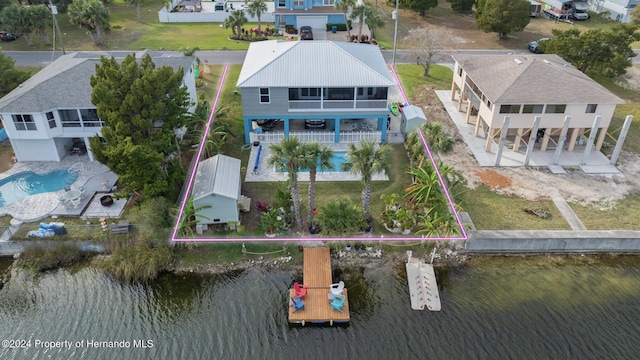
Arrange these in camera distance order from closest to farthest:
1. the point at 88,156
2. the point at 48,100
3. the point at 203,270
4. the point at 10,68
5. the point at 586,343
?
the point at 586,343 → the point at 203,270 → the point at 48,100 → the point at 88,156 → the point at 10,68

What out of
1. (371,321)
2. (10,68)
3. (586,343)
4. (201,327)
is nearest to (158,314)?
(201,327)

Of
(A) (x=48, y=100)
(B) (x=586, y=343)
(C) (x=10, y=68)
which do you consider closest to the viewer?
(B) (x=586, y=343)

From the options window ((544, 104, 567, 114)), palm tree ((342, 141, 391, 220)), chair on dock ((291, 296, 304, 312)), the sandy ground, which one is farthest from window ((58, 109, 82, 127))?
window ((544, 104, 567, 114))

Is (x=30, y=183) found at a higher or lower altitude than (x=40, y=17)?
lower

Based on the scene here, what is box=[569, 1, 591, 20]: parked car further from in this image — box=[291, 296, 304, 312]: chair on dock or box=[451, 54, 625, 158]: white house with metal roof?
box=[291, 296, 304, 312]: chair on dock

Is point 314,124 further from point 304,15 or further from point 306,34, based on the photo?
point 304,15

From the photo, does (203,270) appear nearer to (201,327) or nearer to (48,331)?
(201,327)

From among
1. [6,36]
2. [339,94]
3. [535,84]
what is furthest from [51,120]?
[535,84]
